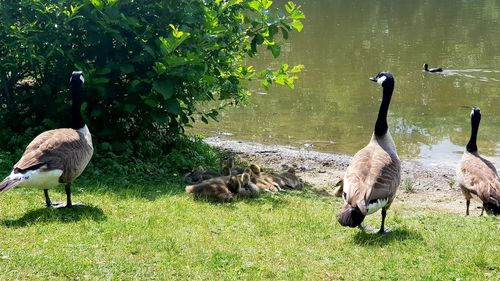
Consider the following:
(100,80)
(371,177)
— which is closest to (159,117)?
(100,80)

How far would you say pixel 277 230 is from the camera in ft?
26.7

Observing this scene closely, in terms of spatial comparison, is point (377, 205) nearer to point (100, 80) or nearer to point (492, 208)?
point (492, 208)

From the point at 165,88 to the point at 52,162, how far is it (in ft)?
10.8

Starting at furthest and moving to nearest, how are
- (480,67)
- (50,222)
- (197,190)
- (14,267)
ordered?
(480,67) < (197,190) < (50,222) < (14,267)

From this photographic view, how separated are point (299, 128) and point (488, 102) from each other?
24.2 feet

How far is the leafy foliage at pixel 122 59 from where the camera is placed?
11336 millimetres

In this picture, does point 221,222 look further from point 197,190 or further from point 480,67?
point 480,67

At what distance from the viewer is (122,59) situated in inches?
469

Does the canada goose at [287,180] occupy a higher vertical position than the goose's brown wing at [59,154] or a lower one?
lower

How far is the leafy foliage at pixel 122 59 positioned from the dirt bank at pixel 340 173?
2.76 metres

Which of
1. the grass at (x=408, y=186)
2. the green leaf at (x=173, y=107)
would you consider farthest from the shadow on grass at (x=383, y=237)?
the grass at (x=408, y=186)

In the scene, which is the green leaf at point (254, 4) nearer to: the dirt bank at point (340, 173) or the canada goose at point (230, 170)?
the canada goose at point (230, 170)

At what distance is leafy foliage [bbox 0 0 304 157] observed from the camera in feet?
37.2

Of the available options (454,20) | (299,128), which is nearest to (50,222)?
(299,128)
